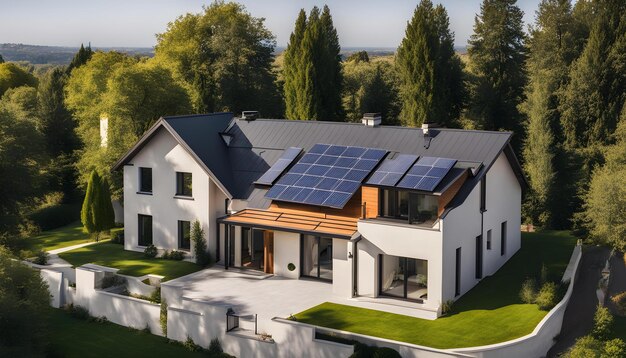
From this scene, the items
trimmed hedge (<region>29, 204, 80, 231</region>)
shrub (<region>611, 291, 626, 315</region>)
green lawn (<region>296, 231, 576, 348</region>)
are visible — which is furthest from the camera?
trimmed hedge (<region>29, 204, 80, 231</region>)

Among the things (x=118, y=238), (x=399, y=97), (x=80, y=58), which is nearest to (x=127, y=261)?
(x=118, y=238)

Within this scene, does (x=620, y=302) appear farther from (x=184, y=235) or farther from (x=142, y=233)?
(x=142, y=233)

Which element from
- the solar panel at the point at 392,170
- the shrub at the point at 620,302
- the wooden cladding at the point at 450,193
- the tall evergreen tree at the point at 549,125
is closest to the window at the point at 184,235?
the solar panel at the point at 392,170

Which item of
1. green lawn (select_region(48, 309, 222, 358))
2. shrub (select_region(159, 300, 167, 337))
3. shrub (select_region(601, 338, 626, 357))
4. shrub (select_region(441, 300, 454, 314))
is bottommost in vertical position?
green lawn (select_region(48, 309, 222, 358))

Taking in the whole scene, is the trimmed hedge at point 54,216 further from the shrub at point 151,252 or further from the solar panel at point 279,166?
the solar panel at point 279,166

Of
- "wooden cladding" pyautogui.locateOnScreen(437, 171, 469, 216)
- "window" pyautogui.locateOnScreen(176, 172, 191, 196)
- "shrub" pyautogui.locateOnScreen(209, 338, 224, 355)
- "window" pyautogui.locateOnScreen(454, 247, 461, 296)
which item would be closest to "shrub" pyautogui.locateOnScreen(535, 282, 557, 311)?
"window" pyautogui.locateOnScreen(454, 247, 461, 296)

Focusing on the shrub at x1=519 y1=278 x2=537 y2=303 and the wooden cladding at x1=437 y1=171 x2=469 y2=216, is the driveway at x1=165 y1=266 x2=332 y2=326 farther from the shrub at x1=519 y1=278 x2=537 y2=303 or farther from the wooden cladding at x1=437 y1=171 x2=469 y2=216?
the shrub at x1=519 y1=278 x2=537 y2=303
